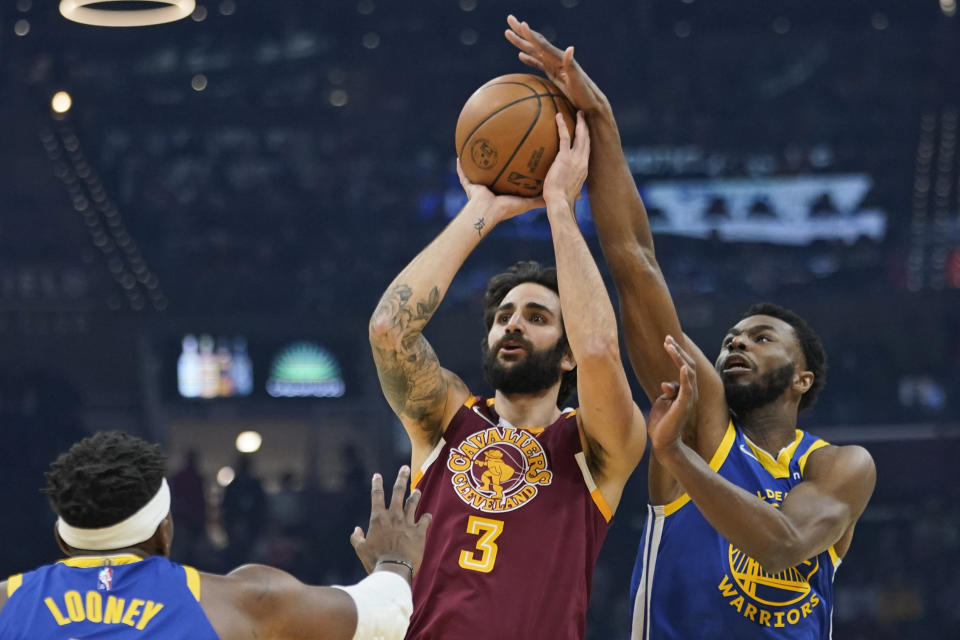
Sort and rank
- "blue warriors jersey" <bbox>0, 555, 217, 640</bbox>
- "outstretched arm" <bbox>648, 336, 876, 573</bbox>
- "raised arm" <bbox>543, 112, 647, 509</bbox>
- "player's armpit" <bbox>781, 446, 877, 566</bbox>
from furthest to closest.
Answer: "player's armpit" <bbox>781, 446, 877, 566</bbox> < "raised arm" <bbox>543, 112, 647, 509</bbox> < "outstretched arm" <bbox>648, 336, 876, 573</bbox> < "blue warriors jersey" <bbox>0, 555, 217, 640</bbox>

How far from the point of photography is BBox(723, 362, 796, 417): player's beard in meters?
3.85

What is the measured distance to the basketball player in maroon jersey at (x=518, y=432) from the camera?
3.34 metres

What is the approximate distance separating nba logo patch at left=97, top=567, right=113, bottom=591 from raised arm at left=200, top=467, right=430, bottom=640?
18cm

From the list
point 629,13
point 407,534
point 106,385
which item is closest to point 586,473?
point 407,534

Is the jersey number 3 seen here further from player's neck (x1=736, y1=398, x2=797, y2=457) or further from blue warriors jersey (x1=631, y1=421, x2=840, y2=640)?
player's neck (x1=736, y1=398, x2=797, y2=457)

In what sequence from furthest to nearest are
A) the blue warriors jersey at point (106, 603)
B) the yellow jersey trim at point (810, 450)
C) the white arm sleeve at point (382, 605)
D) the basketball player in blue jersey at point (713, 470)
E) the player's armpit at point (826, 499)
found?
the yellow jersey trim at point (810, 450), the basketball player in blue jersey at point (713, 470), the player's armpit at point (826, 499), the white arm sleeve at point (382, 605), the blue warriors jersey at point (106, 603)

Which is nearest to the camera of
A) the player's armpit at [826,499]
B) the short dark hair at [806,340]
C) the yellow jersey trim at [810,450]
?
the player's armpit at [826,499]

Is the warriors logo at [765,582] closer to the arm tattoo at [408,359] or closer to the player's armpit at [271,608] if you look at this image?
the arm tattoo at [408,359]

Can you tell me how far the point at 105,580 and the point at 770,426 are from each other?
2.17 meters

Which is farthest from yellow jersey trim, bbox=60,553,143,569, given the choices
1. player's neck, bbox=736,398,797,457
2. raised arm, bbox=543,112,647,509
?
player's neck, bbox=736,398,797,457

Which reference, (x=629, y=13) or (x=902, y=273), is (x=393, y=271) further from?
(x=902, y=273)

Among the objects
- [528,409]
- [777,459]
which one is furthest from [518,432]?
[777,459]

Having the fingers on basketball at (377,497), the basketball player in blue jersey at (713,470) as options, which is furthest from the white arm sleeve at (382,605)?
the basketball player in blue jersey at (713,470)

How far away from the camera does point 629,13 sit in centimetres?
1293
